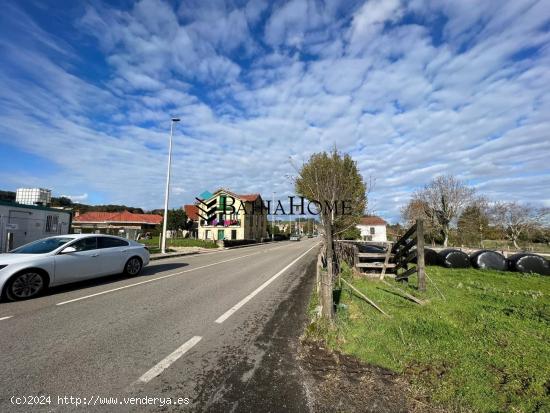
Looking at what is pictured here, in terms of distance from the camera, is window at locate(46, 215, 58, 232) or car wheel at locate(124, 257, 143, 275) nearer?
car wheel at locate(124, 257, 143, 275)

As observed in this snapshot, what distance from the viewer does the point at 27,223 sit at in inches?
651

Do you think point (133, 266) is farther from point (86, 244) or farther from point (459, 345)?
point (459, 345)

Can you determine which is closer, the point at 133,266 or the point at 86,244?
the point at 86,244

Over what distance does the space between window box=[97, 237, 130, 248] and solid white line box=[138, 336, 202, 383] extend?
245 inches

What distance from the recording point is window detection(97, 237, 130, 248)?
9.50 meters

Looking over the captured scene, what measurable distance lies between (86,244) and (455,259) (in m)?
17.1

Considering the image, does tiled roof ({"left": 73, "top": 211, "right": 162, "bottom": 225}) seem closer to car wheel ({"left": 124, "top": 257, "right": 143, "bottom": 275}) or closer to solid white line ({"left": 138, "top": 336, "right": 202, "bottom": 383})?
car wheel ({"left": 124, "top": 257, "right": 143, "bottom": 275})

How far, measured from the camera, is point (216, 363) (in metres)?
4.04

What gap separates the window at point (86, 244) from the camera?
8589mm

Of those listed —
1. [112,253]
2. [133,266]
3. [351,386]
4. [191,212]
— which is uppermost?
[191,212]

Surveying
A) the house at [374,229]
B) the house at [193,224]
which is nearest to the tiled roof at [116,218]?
the house at [193,224]

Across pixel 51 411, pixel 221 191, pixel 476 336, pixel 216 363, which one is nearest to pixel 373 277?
pixel 476 336

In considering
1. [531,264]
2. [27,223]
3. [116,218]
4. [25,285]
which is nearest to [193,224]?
[116,218]

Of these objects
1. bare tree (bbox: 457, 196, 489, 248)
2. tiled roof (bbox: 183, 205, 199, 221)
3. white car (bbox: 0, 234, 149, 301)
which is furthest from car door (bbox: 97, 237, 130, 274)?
tiled roof (bbox: 183, 205, 199, 221)
